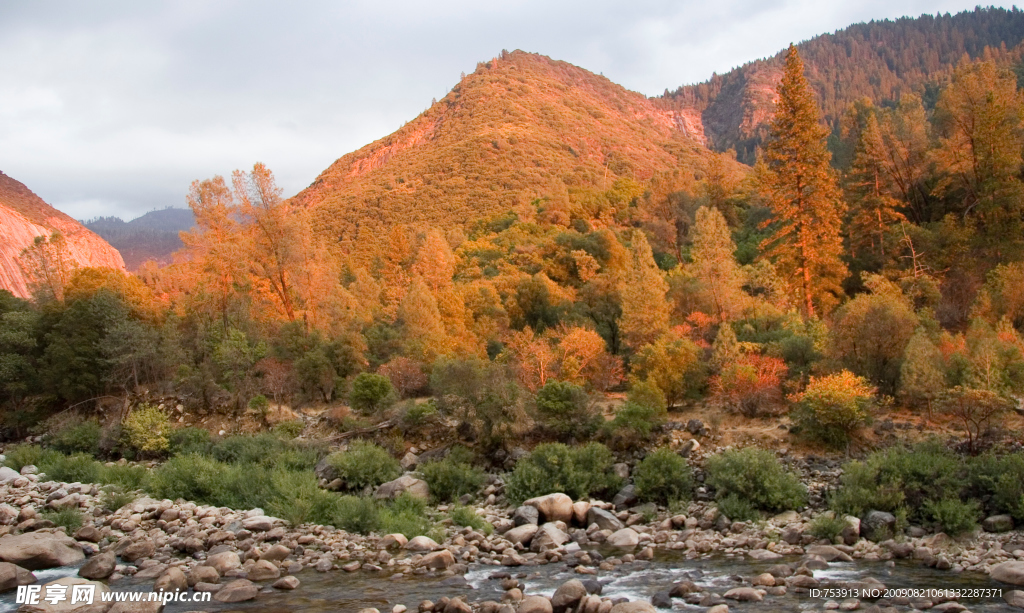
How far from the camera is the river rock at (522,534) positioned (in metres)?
15.6

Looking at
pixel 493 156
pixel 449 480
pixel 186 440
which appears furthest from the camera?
pixel 493 156

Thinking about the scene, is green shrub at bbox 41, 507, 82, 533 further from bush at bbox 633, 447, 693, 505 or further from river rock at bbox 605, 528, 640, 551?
bush at bbox 633, 447, 693, 505

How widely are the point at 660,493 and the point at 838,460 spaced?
584cm

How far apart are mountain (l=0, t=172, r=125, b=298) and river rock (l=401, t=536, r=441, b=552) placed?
6366 cm

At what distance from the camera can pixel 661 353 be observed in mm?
26766

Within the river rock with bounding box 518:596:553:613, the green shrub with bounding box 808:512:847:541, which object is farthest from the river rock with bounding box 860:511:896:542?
the river rock with bounding box 518:596:553:613

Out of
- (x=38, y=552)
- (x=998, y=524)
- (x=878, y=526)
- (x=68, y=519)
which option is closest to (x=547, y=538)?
(x=878, y=526)

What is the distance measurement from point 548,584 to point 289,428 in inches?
779

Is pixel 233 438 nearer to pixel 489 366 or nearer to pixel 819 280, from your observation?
pixel 489 366

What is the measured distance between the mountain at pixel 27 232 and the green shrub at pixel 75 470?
1915 inches

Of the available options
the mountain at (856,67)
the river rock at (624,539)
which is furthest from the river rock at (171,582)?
the mountain at (856,67)

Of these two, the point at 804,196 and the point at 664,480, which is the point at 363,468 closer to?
the point at 664,480

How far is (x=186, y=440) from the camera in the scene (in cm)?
2819

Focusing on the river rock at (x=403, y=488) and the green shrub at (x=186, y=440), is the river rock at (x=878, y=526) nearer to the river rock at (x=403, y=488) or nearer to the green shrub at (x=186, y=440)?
the river rock at (x=403, y=488)
